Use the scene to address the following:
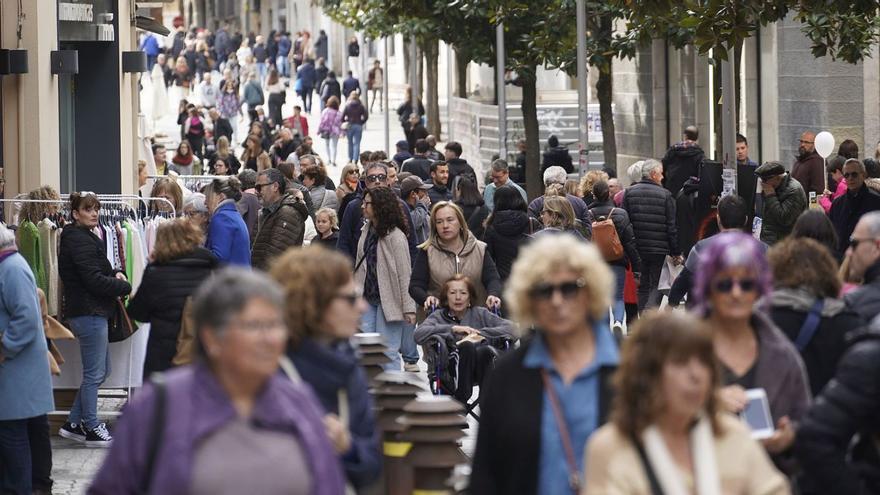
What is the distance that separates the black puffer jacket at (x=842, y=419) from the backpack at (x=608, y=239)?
411 inches

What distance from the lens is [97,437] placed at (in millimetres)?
12727

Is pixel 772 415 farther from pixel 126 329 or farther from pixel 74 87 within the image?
pixel 74 87

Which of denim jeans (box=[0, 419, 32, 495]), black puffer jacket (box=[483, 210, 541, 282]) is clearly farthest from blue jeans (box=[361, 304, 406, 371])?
denim jeans (box=[0, 419, 32, 495])

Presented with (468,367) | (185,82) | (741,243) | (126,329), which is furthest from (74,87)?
(185,82)

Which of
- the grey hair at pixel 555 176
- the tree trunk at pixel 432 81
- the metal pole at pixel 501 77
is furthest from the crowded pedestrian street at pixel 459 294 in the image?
the tree trunk at pixel 432 81

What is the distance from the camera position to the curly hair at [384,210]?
550 inches

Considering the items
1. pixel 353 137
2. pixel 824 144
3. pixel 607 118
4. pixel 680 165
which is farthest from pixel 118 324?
pixel 353 137

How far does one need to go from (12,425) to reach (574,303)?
17.5 feet

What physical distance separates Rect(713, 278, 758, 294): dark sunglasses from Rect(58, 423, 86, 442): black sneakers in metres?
7.76

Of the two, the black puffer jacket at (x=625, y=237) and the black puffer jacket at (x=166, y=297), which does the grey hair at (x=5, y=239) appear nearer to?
the black puffer jacket at (x=166, y=297)

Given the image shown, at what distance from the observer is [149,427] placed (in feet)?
15.5

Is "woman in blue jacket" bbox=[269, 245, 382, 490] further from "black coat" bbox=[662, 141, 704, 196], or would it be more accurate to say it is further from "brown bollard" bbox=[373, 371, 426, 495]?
"black coat" bbox=[662, 141, 704, 196]

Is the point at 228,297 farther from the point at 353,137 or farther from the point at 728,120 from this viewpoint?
the point at 353,137

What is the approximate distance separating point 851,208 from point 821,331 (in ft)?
27.6
